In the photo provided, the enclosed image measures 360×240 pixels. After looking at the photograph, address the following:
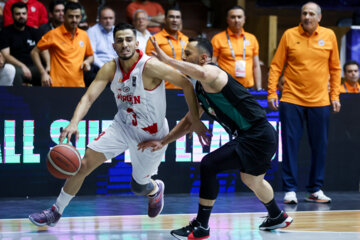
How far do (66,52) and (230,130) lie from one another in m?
3.44

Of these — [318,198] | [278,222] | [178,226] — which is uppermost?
[278,222]

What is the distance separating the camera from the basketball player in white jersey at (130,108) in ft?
18.5

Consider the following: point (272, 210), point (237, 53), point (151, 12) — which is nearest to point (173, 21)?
point (237, 53)

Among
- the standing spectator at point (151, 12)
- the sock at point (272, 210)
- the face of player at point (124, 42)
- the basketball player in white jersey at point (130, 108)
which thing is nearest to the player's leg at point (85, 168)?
the basketball player in white jersey at point (130, 108)

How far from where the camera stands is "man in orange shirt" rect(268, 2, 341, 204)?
753 cm

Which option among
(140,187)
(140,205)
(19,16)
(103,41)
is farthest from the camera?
(103,41)

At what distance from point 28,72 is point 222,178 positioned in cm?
283

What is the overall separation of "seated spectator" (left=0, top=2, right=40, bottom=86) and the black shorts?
157 inches

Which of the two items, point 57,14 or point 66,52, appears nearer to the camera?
point 66,52

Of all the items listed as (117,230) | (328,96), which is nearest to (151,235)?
(117,230)

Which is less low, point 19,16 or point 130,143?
point 19,16

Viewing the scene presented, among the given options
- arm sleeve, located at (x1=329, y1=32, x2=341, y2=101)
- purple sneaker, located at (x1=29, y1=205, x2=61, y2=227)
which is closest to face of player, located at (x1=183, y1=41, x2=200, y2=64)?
purple sneaker, located at (x1=29, y1=205, x2=61, y2=227)

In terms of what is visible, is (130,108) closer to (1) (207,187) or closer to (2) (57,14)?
(1) (207,187)

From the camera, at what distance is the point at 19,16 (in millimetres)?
8820
